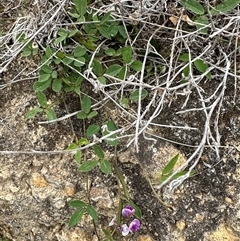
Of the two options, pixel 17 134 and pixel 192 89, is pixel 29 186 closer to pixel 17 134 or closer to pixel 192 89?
pixel 17 134

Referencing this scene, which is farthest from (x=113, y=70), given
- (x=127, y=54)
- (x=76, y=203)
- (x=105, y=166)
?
(x=76, y=203)

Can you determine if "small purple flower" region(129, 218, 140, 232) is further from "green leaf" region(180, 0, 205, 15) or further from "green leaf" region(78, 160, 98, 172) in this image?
"green leaf" region(180, 0, 205, 15)

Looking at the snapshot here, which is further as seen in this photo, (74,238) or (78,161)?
(74,238)

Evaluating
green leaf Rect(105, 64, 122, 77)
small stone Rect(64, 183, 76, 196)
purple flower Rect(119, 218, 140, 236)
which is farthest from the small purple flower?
green leaf Rect(105, 64, 122, 77)

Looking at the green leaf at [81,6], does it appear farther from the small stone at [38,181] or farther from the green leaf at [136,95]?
the small stone at [38,181]

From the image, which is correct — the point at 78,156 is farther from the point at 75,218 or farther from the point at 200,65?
the point at 200,65

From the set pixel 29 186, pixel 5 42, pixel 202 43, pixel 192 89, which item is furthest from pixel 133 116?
pixel 5 42
